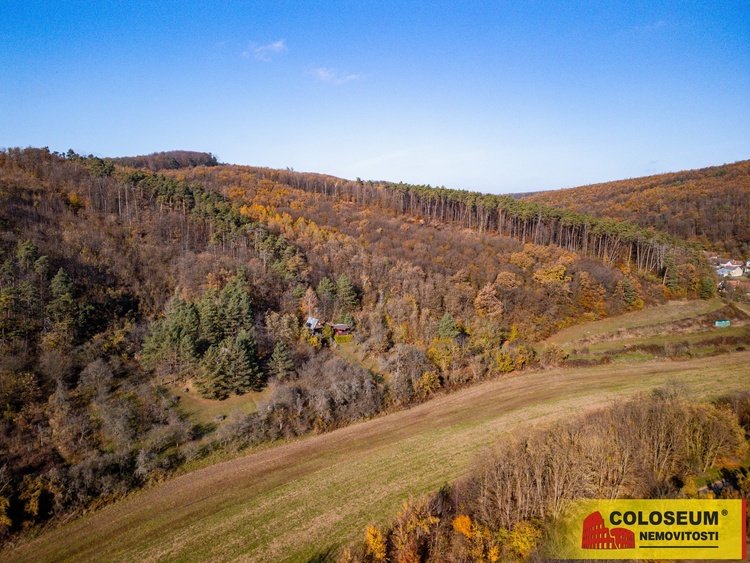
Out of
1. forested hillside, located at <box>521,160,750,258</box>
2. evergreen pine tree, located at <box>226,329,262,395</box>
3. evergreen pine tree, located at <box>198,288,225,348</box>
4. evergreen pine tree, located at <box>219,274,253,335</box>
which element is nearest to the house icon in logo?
evergreen pine tree, located at <box>226,329,262,395</box>

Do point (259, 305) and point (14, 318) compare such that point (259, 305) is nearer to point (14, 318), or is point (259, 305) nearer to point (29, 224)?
point (14, 318)

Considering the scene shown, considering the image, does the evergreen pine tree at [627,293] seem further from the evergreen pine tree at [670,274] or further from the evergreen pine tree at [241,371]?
the evergreen pine tree at [241,371]

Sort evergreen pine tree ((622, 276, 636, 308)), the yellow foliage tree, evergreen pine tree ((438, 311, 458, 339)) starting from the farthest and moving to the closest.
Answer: evergreen pine tree ((622, 276, 636, 308)) → evergreen pine tree ((438, 311, 458, 339)) → the yellow foliage tree

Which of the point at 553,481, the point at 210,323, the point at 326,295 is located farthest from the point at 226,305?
the point at 553,481

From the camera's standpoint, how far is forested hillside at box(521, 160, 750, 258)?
269ft

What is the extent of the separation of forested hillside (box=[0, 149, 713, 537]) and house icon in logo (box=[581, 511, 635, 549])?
17.8 meters

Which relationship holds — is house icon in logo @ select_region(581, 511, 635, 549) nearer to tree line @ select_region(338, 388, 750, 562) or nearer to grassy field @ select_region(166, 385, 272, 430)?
tree line @ select_region(338, 388, 750, 562)

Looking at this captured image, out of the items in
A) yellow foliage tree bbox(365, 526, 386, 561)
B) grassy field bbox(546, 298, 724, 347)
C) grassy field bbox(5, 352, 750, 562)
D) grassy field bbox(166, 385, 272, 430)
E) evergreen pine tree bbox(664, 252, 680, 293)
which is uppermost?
evergreen pine tree bbox(664, 252, 680, 293)

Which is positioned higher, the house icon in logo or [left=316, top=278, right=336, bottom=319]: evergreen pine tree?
[left=316, top=278, right=336, bottom=319]: evergreen pine tree

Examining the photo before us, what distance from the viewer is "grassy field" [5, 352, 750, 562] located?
18.4m

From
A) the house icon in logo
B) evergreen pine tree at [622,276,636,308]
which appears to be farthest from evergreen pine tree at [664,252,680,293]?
the house icon in logo

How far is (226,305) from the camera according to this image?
3719 cm

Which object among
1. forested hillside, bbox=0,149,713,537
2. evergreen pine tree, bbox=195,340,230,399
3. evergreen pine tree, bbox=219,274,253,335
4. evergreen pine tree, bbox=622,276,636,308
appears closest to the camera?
forested hillside, bbox=0,149,713,537

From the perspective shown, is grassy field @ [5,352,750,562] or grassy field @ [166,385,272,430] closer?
grassy field @ [5,352,750,562]
